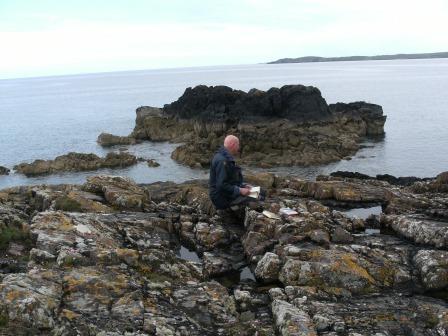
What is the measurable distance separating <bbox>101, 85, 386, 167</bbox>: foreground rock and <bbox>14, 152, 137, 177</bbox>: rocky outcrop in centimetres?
597

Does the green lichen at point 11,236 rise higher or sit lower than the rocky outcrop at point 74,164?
higher

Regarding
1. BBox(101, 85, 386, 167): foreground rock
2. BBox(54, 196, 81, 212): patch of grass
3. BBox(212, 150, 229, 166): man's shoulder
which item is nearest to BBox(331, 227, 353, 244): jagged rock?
BBox(212, 150, 229, 166): man's shoulder

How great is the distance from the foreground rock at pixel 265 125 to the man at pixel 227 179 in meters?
31.1

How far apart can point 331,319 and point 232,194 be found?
4946mm

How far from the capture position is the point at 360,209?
16.6 m

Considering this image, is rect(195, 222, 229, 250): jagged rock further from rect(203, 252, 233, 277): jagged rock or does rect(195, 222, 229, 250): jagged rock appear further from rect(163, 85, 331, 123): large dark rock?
rect(163, 85, 331, 123): large dark rock

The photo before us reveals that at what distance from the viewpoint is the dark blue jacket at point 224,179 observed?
37.7 ft

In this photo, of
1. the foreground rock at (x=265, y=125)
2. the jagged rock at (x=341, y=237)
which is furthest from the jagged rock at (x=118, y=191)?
the foreground rock at (x=265, y=125)

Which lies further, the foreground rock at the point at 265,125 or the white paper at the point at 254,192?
the foreground rock at the point at 265,125

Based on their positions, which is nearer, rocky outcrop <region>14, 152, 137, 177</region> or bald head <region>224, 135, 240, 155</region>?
bald head <region>224, 135, 240, 155</region>

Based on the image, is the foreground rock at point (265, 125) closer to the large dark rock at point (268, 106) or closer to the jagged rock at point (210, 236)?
the large dark rock at point (268, 106)

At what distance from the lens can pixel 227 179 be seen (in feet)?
38.3

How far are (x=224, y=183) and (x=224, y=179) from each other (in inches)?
4.4

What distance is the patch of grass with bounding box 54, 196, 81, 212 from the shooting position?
504 inches
